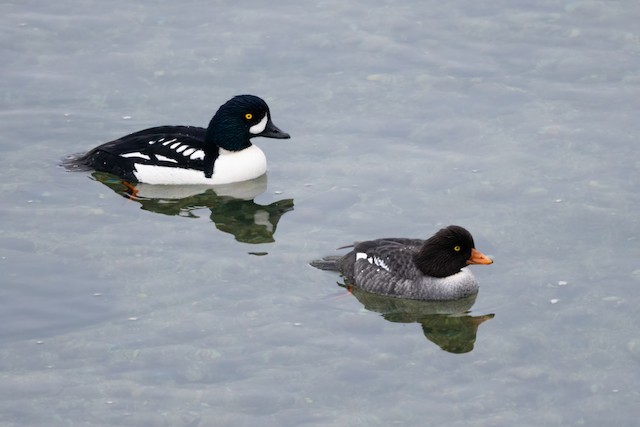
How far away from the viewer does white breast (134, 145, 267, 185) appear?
17078 mm

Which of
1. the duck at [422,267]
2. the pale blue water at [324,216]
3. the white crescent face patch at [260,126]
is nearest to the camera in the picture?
the pale blue water at [324,216]

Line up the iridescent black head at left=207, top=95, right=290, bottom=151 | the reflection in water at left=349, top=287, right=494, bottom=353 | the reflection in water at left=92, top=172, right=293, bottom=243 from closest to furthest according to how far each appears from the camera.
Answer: the reflection in water at left=349, top=287, right=494, bottom=353 < the reflection in water at left=92, top=172, right=293, bottom=243 < the iridescent black head at left=207, top=95, right=290, bottom=151

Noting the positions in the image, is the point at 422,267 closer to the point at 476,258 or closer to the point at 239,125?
the point at 476,258

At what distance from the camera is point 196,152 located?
56.4 ft

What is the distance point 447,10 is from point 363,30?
4.48ft

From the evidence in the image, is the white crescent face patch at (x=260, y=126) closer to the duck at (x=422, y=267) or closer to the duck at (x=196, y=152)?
the duck at (x=196, y=152)

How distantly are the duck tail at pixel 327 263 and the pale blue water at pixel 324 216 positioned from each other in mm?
133

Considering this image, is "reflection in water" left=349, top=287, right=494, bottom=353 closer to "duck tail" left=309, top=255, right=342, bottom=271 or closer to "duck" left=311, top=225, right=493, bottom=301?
"duck" left=311, top=225, right=493, bottom=301

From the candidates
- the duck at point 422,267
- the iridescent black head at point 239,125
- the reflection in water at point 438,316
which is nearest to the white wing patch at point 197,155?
the iridescent black head at point 239,125

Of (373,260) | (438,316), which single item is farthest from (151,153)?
(438,316)

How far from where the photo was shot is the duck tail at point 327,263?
14633 mm

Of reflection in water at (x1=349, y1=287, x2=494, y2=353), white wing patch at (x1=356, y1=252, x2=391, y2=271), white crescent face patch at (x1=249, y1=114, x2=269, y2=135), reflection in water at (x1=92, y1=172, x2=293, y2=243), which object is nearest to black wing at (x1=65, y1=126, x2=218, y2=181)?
reflection in water at (x1=92, y1=172, x2=293, y2=243)

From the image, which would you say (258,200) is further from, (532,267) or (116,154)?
(532,267)

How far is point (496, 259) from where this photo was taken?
1484cm
